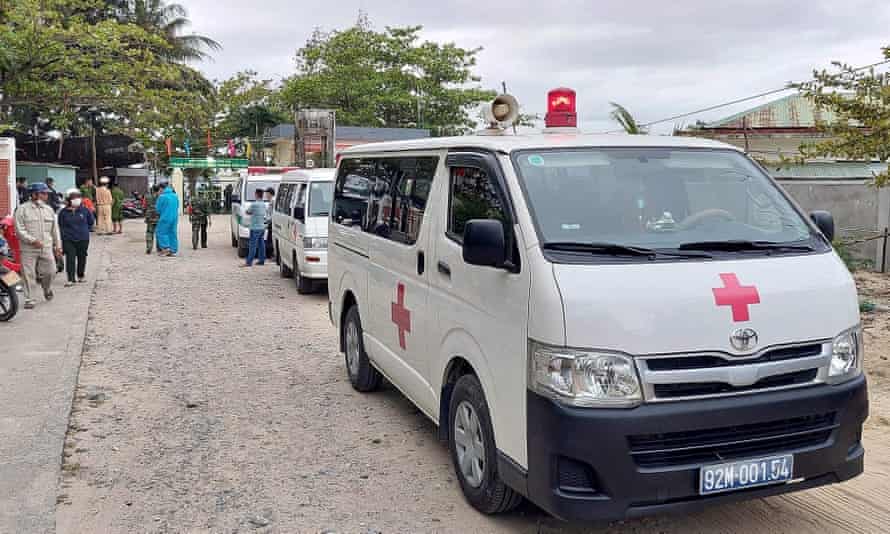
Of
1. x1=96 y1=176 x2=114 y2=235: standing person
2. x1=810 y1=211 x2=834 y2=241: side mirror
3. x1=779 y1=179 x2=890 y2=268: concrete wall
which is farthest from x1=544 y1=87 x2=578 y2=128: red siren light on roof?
x1=96 y1=176 x2=114 y2=235: standing person

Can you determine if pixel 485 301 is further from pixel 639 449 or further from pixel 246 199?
pixel 246 199

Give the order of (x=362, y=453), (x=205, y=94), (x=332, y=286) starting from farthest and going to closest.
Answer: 1. (x=205, y=94)
2. (x=332, y=286)
3. (x=362, y=453)

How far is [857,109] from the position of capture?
31.3ft

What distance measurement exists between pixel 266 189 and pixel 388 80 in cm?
2490

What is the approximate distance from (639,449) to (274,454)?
116 inches

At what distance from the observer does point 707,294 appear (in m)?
3.66

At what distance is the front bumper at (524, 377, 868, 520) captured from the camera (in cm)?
354

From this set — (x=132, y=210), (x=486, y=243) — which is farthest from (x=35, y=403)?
(x=132, y=210)

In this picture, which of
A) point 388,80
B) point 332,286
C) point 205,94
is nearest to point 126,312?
point 332,286

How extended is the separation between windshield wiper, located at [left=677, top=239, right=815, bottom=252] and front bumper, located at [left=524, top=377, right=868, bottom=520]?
2.32ft

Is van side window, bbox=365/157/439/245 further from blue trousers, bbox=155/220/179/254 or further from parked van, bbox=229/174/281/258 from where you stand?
blue trousers, bbox=155/220/179/254

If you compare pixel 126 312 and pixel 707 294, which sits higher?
pixel 707 294

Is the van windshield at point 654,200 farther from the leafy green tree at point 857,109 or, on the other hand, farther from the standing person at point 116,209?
the standing person at point 116,209

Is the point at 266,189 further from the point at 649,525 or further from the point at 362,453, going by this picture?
the point at 649,525
